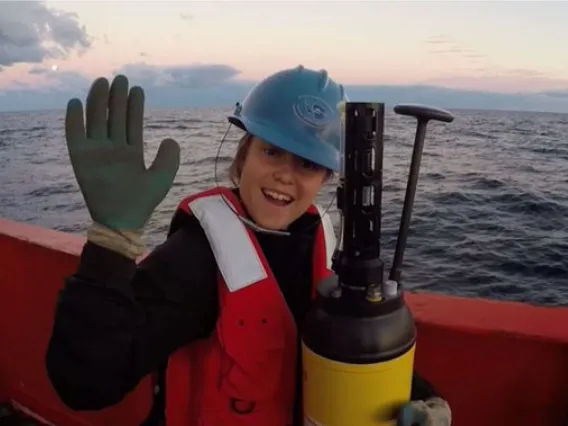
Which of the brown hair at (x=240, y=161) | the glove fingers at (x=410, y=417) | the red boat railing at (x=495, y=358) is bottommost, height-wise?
the red boat railing at (x=495, y=358)

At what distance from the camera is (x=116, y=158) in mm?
1248

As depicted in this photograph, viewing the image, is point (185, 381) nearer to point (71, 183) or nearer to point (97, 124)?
point (97, 124)

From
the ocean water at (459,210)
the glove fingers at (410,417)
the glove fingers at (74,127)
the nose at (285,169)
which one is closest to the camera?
the glove fingers at (74,127)

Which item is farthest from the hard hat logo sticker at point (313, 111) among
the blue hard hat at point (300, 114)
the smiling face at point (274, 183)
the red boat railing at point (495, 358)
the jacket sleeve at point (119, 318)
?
the red boat railing at point (495, 358)

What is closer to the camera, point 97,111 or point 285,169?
point 97,111

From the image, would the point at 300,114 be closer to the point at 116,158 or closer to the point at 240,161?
the point at 240,161

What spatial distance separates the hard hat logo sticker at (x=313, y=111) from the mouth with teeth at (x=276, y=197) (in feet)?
0.72

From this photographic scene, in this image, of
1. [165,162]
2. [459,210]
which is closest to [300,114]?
[165,162]

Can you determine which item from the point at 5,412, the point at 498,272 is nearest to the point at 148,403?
the point at 5,412

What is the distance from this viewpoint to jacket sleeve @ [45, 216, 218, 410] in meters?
1.28

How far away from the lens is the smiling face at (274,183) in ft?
5.63

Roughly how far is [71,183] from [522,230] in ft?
44.2

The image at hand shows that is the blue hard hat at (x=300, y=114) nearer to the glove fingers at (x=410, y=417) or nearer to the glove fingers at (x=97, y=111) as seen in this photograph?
the glove fingers at (x=97, y=111)

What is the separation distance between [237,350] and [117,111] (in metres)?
0.71
